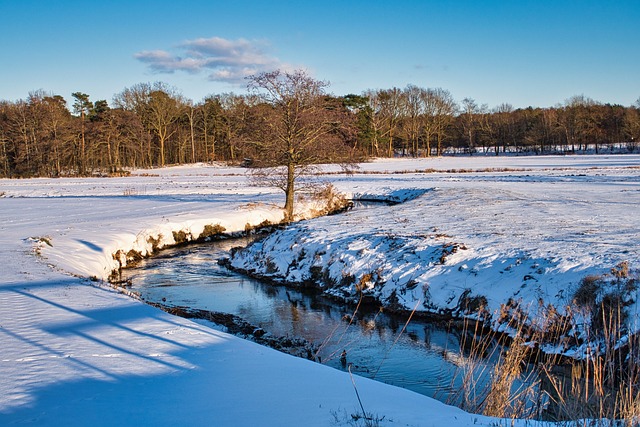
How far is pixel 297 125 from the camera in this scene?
22.6 meters

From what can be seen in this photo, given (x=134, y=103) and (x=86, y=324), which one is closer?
(x=86, y=324)

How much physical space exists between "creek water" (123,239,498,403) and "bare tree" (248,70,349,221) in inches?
281

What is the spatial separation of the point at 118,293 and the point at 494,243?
9.19m

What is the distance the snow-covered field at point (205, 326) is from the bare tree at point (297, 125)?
345 centimetres

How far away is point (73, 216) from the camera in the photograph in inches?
936

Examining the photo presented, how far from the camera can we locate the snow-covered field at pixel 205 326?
5199 millimetres

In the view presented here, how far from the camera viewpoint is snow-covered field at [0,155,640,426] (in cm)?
520

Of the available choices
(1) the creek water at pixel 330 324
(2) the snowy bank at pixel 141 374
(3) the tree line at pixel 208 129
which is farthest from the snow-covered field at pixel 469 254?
(3) the tree line at pixel 208 129

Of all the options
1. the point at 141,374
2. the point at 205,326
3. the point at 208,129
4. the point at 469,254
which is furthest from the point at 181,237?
the point at 208,129

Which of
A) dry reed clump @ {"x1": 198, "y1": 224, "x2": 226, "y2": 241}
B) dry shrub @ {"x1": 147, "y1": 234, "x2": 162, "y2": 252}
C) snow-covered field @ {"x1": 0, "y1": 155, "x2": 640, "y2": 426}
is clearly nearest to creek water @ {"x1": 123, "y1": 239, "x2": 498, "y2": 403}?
snow-covered field @ {"x1": 0, "y1": 155, "x2": 640, "y2": 426}

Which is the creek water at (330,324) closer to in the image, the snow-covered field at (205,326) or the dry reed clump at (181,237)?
the snow-covered field at (205,326)

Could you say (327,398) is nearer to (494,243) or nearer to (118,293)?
(118,293)

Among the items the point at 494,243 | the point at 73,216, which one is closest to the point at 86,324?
the point at 494,243

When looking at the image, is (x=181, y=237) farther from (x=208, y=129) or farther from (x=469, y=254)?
(x=208, y=129)
